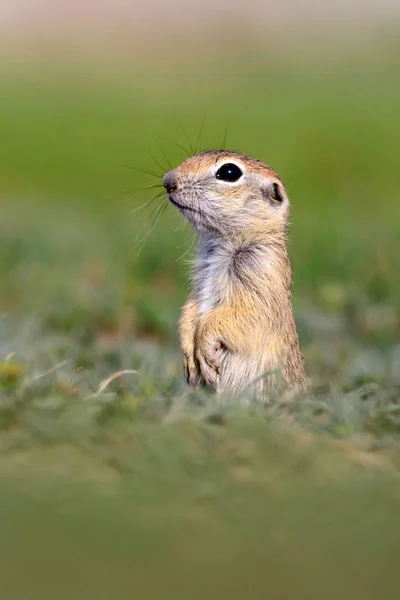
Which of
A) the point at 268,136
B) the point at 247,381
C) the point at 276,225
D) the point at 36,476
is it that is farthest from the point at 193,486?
the point at 268,136

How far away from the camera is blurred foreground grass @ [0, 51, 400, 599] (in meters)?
3.33

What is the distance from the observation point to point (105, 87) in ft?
76.8

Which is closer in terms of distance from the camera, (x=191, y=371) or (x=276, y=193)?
(x=191, y=371)

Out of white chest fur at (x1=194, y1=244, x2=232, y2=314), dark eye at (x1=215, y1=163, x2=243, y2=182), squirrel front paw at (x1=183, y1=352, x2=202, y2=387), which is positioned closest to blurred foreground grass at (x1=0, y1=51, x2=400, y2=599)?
squirrel front paw at (x1=183, y1=352, x2=202, y2=387)

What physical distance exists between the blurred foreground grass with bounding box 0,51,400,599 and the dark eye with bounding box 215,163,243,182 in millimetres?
751

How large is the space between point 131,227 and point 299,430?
764 centimetres

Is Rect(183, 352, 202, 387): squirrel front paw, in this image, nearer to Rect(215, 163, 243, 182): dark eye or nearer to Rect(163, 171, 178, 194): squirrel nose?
Rect(163, 171, 178, 194): squirrel nose

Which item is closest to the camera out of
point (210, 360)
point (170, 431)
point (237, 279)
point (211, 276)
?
point (170, 431)

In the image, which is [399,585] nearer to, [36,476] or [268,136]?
[36,476]

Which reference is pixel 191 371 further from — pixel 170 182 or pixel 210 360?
pixel 170 182

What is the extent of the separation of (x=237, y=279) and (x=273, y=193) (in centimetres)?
55

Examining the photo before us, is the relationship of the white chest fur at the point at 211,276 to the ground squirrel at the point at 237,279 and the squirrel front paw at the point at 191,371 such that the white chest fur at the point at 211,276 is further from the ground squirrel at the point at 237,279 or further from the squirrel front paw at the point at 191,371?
the squirrel front paw at the point at 191,371

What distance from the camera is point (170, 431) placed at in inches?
176

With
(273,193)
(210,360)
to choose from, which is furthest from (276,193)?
(210,360)
